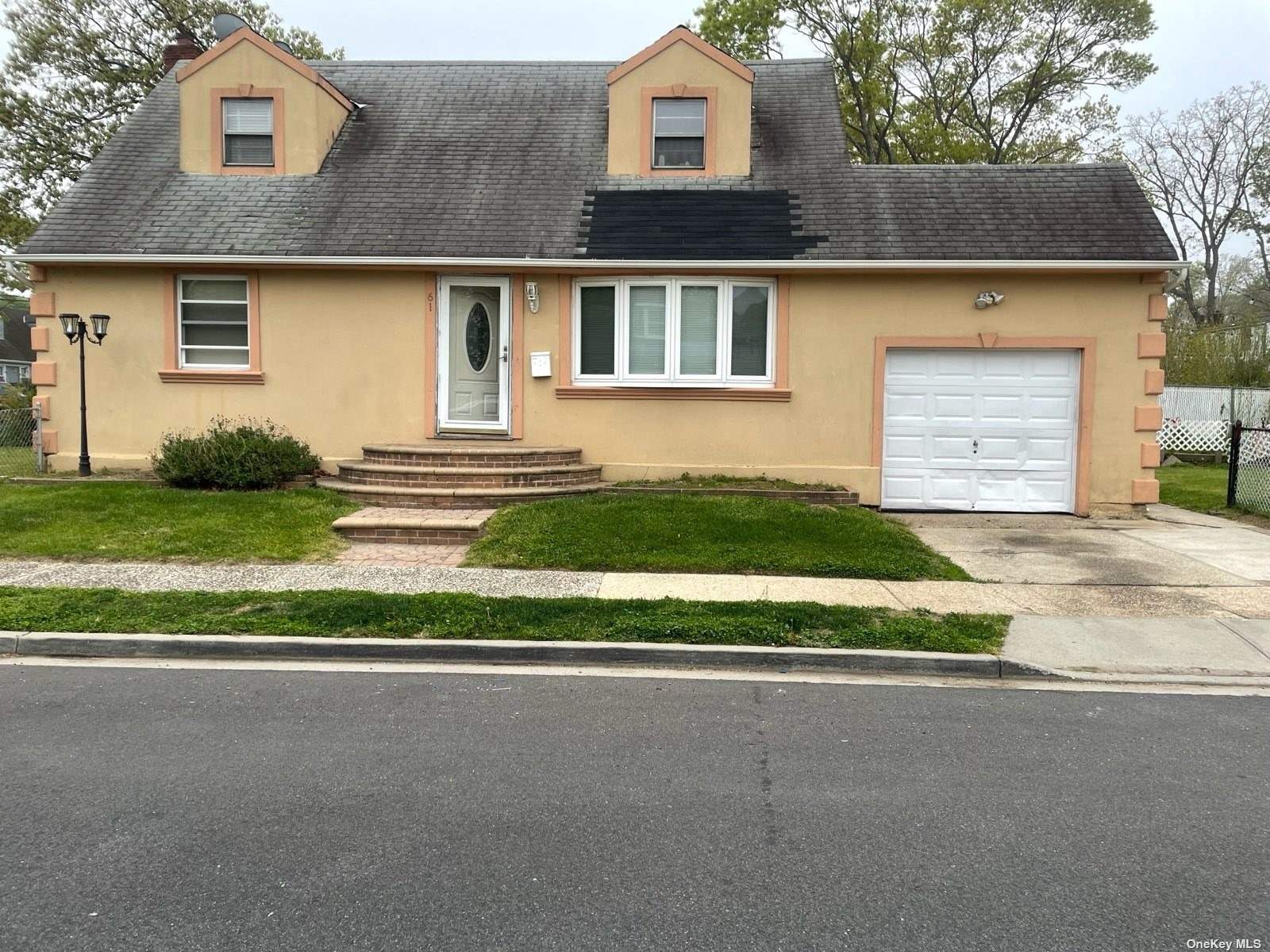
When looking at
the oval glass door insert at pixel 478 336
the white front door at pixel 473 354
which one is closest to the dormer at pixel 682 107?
the white front door at pixel 473 354

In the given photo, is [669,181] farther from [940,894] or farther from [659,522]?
[940,894]

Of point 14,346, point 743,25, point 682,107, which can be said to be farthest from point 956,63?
point 14,346

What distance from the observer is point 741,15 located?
84.5 feet

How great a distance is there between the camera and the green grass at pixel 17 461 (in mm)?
12384

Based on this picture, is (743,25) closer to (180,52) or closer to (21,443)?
(180,52)

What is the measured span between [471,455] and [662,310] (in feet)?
11.0

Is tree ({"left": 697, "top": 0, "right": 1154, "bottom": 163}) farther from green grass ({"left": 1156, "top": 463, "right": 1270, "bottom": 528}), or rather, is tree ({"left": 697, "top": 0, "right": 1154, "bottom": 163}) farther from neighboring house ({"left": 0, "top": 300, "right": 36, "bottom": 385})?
neighboring house ({"left": 0, "top": 300, "right": 36, "bottom": 385})

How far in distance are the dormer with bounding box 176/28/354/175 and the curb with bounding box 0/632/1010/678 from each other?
9.29m

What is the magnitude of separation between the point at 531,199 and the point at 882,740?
10.0 metres

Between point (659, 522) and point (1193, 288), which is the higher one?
point (1193, 288)

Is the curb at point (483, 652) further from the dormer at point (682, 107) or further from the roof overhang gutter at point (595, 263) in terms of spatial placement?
the dormer at point (682, 107)

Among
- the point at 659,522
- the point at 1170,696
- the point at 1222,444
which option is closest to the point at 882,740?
the point at 1170,696

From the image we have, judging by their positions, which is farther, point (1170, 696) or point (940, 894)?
point (1170, 696)

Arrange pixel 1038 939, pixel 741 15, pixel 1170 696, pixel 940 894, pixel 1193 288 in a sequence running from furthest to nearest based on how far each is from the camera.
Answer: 1. pixel 1193 288
2. pixel 741 15
3. pixel 1170 696
4. pixel 940 894
5. pixel 1038 939
